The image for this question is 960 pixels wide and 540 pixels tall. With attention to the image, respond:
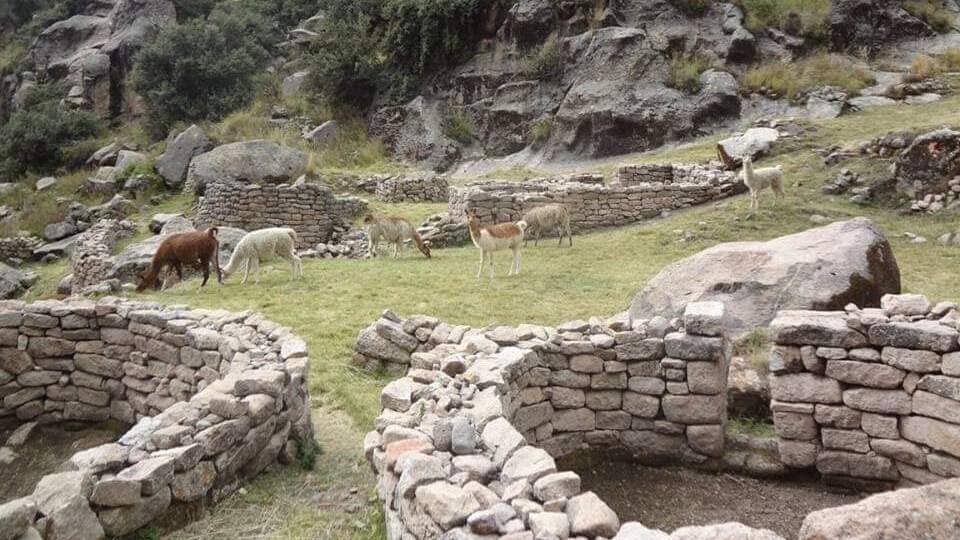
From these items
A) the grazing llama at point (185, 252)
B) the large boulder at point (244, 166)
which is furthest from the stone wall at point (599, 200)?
the large boulder at point (244, 166)

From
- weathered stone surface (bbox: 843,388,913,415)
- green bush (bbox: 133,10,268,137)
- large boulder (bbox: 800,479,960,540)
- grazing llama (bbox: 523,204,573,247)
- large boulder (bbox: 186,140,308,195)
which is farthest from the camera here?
green bush (bbox: 133,10,268,137)

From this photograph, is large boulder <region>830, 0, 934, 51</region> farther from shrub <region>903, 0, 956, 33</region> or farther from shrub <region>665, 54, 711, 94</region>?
shrub <region>665, 54, 711, 94</region>

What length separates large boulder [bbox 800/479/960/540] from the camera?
290 centimetres

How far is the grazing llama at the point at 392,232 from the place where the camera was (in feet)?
51.4

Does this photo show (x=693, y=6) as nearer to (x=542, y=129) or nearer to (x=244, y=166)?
(x=542, y=129)

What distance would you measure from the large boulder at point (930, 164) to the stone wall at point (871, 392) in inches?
434

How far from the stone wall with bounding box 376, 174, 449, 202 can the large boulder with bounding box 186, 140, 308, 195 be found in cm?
310

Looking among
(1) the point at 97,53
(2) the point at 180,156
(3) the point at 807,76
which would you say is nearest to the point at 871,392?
(3) the point at 807,76

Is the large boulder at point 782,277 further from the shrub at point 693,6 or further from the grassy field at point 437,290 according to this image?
the shrub at point 693,6

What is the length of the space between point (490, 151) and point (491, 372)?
24244 mm

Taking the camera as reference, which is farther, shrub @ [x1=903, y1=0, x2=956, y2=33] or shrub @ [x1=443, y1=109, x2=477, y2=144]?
shrub @ [x1=443, y1=109, x2=477, y2=144]

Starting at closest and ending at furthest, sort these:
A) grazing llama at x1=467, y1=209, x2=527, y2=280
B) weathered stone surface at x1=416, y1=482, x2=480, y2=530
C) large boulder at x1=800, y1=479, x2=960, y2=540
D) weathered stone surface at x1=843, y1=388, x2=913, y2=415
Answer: large boulder at x1=800, y1=479, x2=960, y2=540 → weathered stone surface at x1=416, y1=482, x2=480, y2=530 → weathered stone surface at x1=843, y1=388, x2=913, y2=415 → grazing llama at x1=467, y1=209, x2=527, y2=280

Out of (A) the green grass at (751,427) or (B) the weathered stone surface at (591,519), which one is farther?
(A) the green grass at (751,427)

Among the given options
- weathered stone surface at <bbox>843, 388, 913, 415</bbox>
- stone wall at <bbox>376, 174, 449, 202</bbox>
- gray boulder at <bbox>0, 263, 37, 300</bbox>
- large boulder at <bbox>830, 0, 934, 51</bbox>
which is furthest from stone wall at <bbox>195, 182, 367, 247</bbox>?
large boulder at <bbox>830, 0, 934, 51</bbox>
